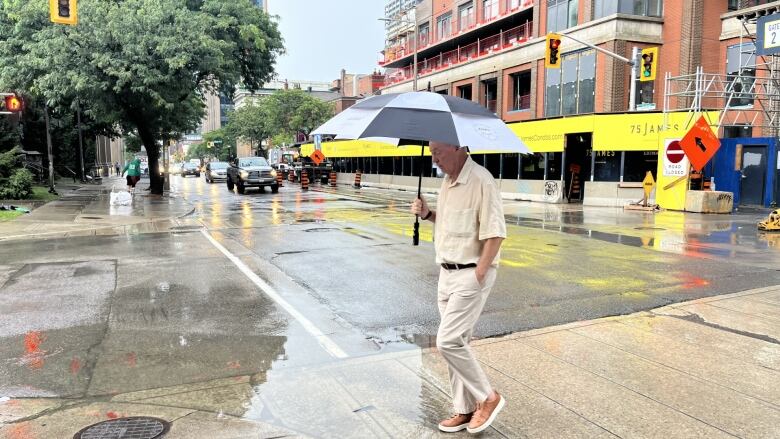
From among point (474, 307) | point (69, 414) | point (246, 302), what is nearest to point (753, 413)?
point (474, 307)

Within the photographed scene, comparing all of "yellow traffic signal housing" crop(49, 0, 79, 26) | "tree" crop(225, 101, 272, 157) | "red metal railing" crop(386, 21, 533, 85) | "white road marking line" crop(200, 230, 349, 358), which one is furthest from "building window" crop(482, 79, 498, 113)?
"tree" crop(225, 101, 272, 157)

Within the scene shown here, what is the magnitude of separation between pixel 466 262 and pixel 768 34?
64.7ft

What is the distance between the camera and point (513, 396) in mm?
4129

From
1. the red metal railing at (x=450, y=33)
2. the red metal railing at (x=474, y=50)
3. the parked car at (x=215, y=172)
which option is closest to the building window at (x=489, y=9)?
the red metal railing at (x=450, y=33)

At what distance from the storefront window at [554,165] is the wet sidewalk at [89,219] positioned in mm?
16808

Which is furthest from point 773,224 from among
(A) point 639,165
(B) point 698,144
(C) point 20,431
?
(C) point 20,431

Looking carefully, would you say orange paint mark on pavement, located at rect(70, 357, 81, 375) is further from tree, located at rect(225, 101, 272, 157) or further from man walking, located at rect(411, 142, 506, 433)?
tree, located at rect(225, 101, 272, 157)

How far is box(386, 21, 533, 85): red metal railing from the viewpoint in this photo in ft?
118

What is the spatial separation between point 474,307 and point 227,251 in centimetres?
835

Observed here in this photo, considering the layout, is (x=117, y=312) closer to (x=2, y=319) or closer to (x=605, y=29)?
(x=2, y=319)

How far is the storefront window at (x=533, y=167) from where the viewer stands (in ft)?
93.3

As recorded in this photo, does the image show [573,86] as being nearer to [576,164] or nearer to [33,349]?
[576,164]

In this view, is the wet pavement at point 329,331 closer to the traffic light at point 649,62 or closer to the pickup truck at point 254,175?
the traffic light at point 649,62

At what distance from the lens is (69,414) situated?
3895 mm
